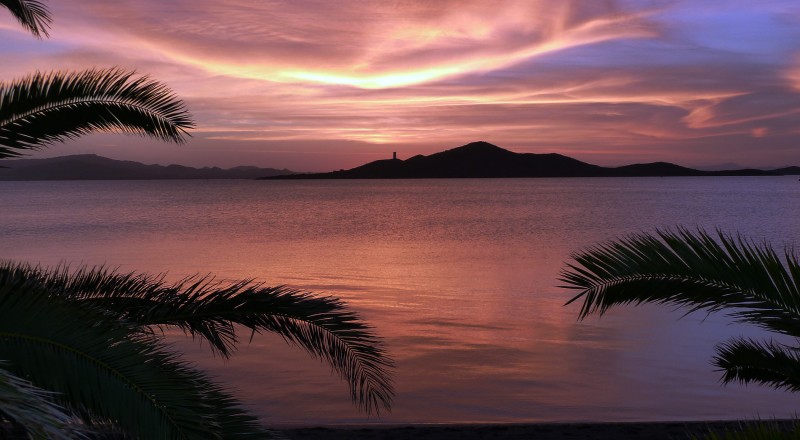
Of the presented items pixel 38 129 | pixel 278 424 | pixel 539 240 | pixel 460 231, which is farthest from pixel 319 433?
pixel 460 231

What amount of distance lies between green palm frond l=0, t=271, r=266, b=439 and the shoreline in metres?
4.80

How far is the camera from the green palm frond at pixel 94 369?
12.5ft

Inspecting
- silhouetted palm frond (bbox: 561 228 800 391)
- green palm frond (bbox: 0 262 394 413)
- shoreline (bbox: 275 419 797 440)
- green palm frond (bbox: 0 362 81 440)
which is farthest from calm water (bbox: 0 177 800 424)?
green palm frond (bbox: 0 362 81 440)

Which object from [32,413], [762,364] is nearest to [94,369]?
[32,413]

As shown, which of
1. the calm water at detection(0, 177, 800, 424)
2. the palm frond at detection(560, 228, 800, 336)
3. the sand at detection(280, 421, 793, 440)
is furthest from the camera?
the calm water at detection(0, 177, 800, 424)

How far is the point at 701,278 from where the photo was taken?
4477 millimetres

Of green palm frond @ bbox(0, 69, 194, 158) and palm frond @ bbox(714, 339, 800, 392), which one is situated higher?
green palm frond @ bbox(0, 69, 194, 158)

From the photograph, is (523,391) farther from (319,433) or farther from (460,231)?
(460,231)

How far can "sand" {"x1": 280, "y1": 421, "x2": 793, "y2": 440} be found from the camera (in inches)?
342

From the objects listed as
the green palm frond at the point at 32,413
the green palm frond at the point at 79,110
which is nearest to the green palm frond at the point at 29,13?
the green palm frond at the point at 79,110

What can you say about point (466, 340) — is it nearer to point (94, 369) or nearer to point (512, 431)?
point (512, 431)

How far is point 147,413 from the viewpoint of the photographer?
394 cm

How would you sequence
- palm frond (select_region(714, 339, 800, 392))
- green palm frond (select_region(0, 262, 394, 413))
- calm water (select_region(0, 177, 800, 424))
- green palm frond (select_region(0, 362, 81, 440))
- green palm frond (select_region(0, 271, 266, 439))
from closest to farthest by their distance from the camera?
green palm frond (select_region(0, 362, 81, 440)), green palm frond (select_region(0, 271, 266, 439)), palm frond (select_region(714, 339, 800, 392)), green palm frond (select_region(0, 262, 394, 413)), calm water (select_region(0, 177, 800, 424))

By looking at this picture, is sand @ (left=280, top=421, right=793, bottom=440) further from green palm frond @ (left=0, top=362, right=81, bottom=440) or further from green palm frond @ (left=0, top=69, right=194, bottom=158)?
green palm frond @ (left=0, top=362, right=81, bottom=440)
